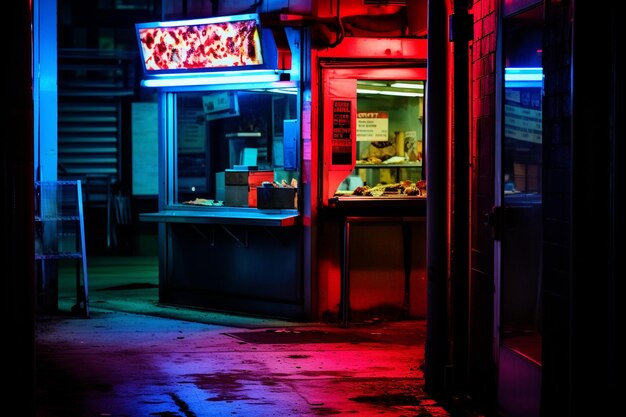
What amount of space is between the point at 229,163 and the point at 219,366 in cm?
432

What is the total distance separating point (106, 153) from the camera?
2042 cm

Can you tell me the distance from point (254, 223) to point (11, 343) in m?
7.06

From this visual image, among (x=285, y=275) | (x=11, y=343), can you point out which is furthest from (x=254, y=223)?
(x=11, y=343)

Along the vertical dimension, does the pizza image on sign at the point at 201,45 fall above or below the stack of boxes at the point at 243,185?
above

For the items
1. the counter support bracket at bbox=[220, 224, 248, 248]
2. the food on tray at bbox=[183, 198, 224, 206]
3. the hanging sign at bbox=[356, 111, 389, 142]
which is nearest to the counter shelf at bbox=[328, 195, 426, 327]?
the hanging sign at bbox=[356, 111, 389, 142]

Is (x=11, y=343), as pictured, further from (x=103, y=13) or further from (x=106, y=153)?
(x=103, y=13)

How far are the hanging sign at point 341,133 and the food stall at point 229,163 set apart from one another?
461 millimetres

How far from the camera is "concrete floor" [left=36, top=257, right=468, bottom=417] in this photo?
7547 mm

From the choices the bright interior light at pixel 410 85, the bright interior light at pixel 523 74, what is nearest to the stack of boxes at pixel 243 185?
the bright interior light at pixel 410 85

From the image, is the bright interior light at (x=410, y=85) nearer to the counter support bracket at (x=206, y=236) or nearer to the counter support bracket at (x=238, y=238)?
the counter support bracket at (x=238, y=238)

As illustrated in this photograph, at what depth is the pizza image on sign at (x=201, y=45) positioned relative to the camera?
11727 millimetres

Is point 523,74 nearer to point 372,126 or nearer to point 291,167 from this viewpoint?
point 291,167

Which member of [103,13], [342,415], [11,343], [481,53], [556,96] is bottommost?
[342,415]

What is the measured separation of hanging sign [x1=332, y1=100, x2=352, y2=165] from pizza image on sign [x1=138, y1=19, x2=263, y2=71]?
1123 millimetres
